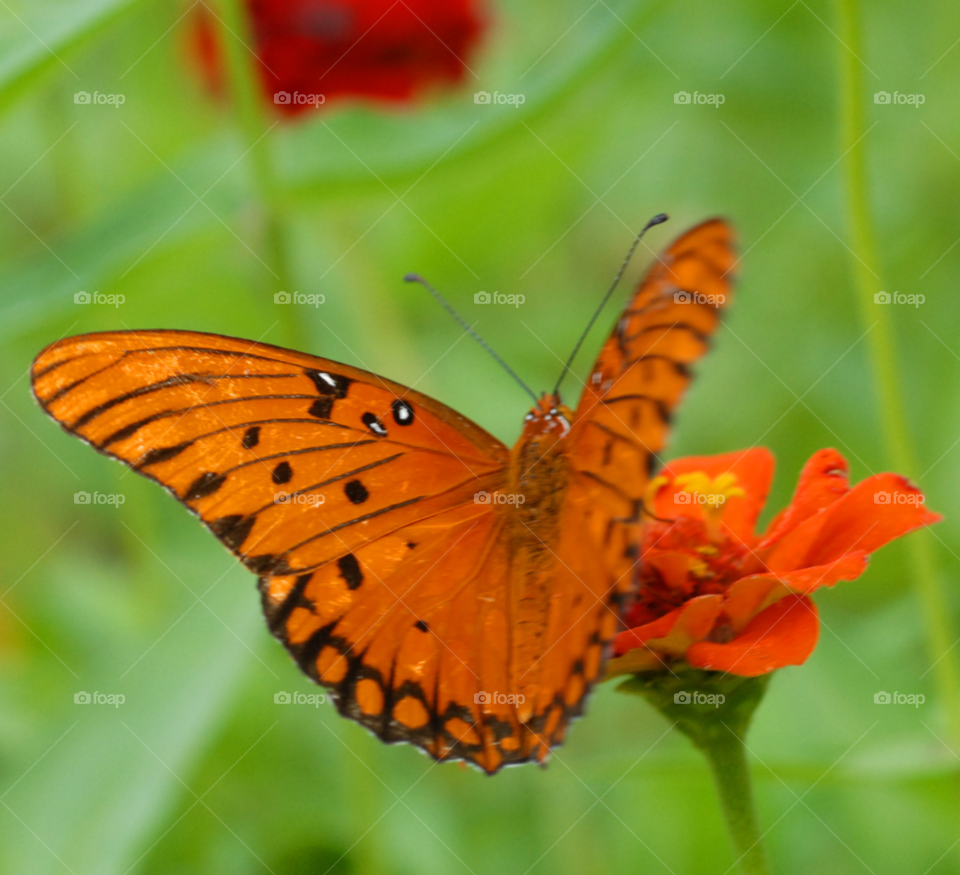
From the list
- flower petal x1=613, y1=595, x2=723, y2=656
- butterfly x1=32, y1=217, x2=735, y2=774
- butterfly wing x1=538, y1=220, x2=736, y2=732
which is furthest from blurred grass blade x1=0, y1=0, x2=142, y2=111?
flower petal x1=613, y1=595, x2=723, y2=656

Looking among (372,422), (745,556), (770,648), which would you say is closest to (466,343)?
(372,422)

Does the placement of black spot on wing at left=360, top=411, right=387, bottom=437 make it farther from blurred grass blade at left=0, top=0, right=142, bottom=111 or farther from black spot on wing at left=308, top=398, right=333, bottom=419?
blurred grass blade at left=0, top=0, right=142, bottom=111

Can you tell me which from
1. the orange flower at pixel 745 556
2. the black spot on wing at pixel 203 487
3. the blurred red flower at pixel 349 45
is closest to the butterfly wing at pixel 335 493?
the black spot on wing at pixel 203 487

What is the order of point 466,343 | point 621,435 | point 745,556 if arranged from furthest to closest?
1. point 466,343
2. point 745,556
3. point 621,435

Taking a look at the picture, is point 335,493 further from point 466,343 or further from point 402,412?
point 466,343

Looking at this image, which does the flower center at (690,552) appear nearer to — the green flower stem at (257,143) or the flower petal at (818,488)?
the flower petal at (818,488)

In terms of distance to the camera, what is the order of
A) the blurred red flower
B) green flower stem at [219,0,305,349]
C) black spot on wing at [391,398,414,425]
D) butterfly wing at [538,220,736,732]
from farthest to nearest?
the blurred red flower
green flower stem at [219,0,305,349]
black spot on wing at [391,398,414,425]
butterfly wing at [538,220,736,732]
